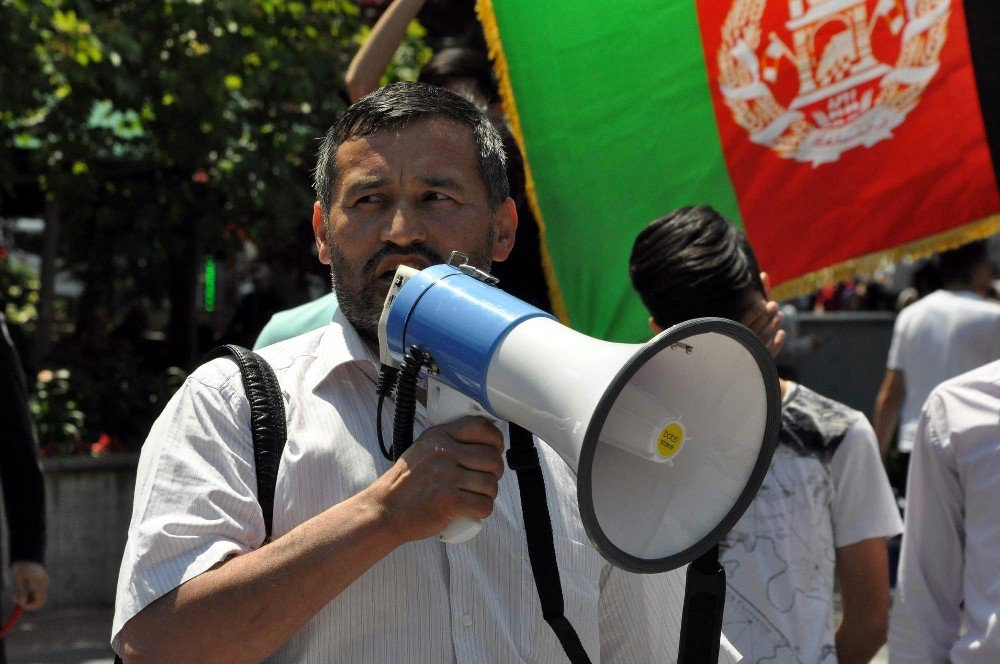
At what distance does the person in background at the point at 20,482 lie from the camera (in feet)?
11.1

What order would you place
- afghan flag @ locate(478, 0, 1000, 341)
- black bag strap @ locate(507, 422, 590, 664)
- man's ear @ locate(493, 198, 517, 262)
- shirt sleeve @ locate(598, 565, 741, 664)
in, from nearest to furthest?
black bag strap @ locate(507, 422, 590, 664), shirt sleeve @ locate(598, 565, 741, 664), man's ear @ locate(493, 198, 517, 262), afghan flag @ locate(478, 0, 1000, 341)

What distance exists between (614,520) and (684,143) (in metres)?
1.86

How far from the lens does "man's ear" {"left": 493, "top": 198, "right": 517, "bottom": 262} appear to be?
6.56ft

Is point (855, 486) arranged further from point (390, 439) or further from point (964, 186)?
point (390, 439)

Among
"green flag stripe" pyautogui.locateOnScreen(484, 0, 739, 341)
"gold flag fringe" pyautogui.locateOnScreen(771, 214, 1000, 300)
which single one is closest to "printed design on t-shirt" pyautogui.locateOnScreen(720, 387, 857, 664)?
"gold flag fringe" pyautogui.locateOnScreen(771, 214, 1000, 300)

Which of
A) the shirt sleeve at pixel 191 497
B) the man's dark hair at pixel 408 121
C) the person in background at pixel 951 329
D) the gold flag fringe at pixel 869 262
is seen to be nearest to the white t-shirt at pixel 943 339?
the person in background at pixel 951 329

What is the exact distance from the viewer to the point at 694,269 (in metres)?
2.50

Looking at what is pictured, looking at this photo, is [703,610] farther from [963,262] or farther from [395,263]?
[963,262]

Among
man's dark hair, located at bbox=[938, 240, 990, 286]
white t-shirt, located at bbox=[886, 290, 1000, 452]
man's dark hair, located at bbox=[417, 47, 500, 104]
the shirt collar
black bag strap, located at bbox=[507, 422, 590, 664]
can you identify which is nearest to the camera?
black bag strap, located at bbox=[507, 422, 590, 664]

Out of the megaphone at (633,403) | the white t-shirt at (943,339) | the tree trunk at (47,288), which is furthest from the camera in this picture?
the tree trunk at (47,288)

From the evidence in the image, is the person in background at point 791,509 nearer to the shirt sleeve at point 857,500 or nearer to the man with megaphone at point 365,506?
the shirt sleeve at point 857,500

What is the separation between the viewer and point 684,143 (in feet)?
10.6

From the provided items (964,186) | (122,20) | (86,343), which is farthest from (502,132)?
(86,343)

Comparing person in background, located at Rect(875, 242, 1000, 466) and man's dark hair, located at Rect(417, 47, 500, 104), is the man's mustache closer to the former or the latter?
man's dark hair, located at Rect(417, 47, 500, 104)
